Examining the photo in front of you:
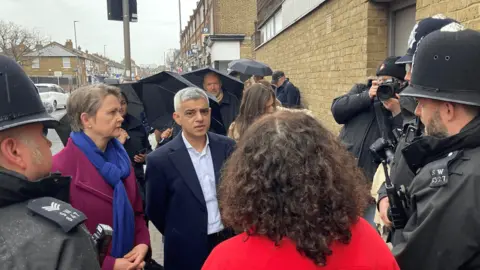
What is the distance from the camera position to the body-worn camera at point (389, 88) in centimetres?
279

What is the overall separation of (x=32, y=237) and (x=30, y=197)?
0.57ft

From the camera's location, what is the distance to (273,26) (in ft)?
48.4

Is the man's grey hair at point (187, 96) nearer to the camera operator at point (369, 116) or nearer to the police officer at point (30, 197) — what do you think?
the camera operator at point (369, 116)

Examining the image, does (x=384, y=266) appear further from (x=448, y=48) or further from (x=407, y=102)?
(x=407, y=102)

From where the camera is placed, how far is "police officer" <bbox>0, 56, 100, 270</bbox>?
1110 millimetres

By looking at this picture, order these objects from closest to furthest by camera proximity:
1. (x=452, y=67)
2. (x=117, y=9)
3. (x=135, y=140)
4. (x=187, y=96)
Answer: (x=452, y=67)
(x=187, y=96)
(x=135, y=140)
(x=117, y=9)

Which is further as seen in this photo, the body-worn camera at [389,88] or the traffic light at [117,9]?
the traffic light at [117,9]

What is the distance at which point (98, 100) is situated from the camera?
258 cm

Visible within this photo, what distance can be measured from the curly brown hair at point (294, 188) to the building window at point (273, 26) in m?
11.8

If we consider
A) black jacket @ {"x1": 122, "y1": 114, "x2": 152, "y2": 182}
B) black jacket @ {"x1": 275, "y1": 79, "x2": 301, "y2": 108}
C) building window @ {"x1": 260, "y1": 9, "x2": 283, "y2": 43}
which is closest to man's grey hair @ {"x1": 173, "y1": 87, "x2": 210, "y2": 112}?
black jacket @ {"x1": 122, "y1": 114, "x2": 152, "y2": 182}

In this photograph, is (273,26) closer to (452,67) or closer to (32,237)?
(452,67)

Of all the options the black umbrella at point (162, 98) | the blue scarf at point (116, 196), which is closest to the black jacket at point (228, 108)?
the black umbrella at point (162, 98)

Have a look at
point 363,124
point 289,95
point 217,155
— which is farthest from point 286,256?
point 289,95

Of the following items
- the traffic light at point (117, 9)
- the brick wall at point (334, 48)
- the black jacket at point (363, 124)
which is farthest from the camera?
the traffic light at point (117, 9)
